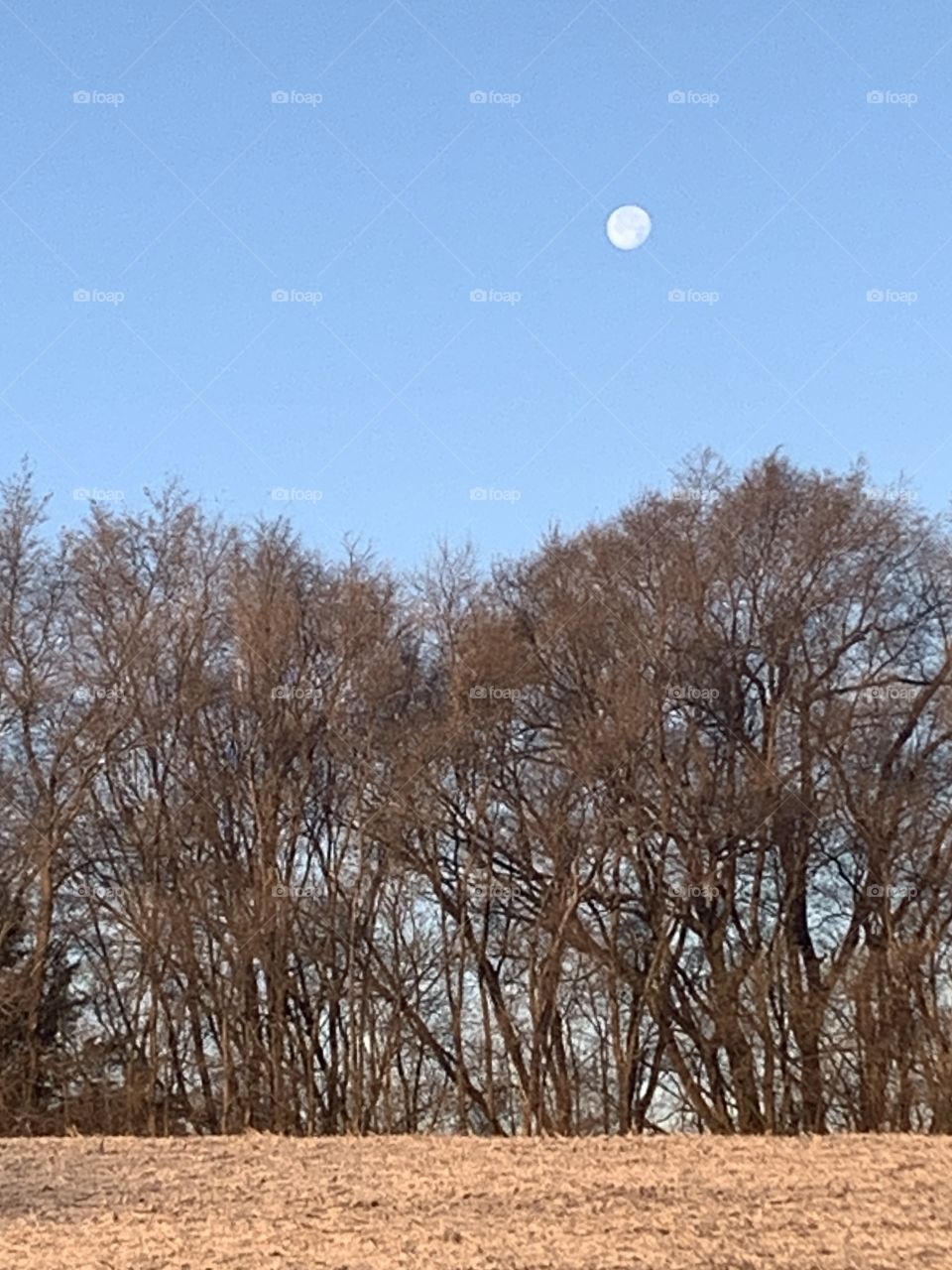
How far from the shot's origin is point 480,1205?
10.2 m

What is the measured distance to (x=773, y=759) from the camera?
2831 centimetres

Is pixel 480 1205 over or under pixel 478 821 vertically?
under

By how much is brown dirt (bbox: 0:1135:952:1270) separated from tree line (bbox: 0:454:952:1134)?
47.2ft

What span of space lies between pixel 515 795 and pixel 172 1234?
19650 millimetres

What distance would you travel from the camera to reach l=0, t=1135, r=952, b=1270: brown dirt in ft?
28.4

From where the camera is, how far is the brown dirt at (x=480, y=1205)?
8.66m

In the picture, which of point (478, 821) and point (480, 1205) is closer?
point (480, 1205)

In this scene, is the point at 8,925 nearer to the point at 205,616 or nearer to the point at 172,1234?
the point at 205,616

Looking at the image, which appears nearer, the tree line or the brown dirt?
the brown dirt

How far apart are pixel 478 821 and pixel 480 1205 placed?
60.7 feet

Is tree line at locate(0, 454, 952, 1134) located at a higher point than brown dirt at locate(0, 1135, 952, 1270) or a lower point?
higher

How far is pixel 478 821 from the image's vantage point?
1130 inches

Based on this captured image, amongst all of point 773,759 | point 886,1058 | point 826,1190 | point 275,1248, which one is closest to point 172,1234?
point 275,1248

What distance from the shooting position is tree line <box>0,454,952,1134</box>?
27.8 m
